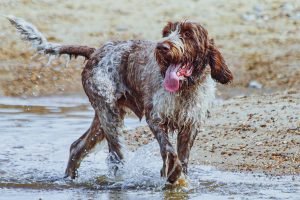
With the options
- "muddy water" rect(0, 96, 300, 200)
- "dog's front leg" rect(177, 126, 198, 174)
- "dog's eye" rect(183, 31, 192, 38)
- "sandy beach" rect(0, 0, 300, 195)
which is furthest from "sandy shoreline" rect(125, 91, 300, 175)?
"dog's eye" rect(183, 31, 192, 38)

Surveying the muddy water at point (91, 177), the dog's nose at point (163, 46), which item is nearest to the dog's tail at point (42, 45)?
the muddy water at point (91, 177)

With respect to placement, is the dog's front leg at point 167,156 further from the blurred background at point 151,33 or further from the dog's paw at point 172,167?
the blurred background at point 151,33

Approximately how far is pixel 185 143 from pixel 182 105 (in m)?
0.39

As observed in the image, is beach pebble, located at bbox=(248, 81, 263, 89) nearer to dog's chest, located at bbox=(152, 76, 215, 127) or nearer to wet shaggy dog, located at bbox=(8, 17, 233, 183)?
wet shaggy dog, located at bbox=(8, 17, 233, 183)

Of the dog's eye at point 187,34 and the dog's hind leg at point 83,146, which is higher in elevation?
the dog's eye at point 187,34

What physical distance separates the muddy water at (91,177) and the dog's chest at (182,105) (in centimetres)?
57

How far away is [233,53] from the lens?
1764 cm

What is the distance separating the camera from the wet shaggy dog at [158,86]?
28.8ft

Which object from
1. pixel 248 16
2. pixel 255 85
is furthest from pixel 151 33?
pixel 255 85

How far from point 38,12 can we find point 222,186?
1059 cm

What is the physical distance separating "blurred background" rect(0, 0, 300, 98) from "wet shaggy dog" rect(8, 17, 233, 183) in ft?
19.4

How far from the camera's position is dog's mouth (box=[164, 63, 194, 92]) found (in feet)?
Answer: 28.8

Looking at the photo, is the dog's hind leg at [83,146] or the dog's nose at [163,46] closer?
the dog's nose at [163,46]

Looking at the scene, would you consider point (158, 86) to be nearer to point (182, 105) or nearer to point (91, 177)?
point (182, 105)
